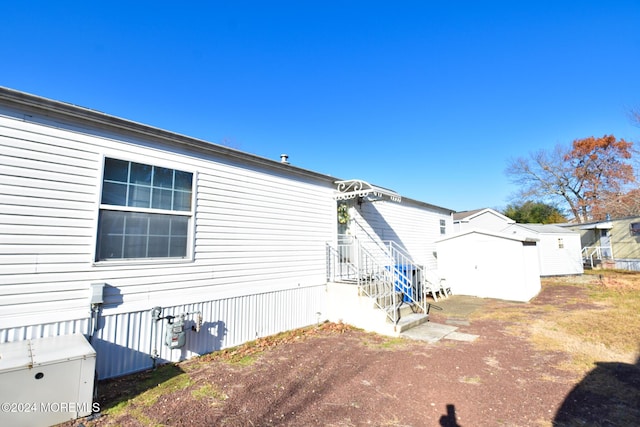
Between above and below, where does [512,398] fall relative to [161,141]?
below

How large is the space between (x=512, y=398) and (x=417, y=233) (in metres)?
8.68

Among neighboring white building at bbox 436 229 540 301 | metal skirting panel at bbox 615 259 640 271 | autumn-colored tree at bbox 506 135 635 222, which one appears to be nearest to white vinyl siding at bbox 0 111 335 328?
neighboring white building at bbox 436 229 540 301

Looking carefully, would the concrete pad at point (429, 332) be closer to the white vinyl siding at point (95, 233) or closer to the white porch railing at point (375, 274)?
the white porch railing at point (375, 274)

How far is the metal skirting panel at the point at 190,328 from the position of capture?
3.82 meters

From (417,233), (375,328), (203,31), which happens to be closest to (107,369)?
(375,328)

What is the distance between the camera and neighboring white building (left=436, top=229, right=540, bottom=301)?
33.1 feet

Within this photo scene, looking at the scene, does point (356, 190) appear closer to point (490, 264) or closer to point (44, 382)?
point (44, 382)

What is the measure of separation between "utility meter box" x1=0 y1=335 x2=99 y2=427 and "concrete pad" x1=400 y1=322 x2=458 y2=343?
525 centimetres

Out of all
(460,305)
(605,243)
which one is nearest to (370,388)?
(460,305)

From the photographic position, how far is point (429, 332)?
6.14 m

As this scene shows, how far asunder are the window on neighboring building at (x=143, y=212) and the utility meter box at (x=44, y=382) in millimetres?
1323

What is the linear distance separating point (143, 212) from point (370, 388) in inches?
168

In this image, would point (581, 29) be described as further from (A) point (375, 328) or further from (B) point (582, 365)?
(A) point (375, 328)

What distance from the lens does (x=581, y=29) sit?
823 centimetres
